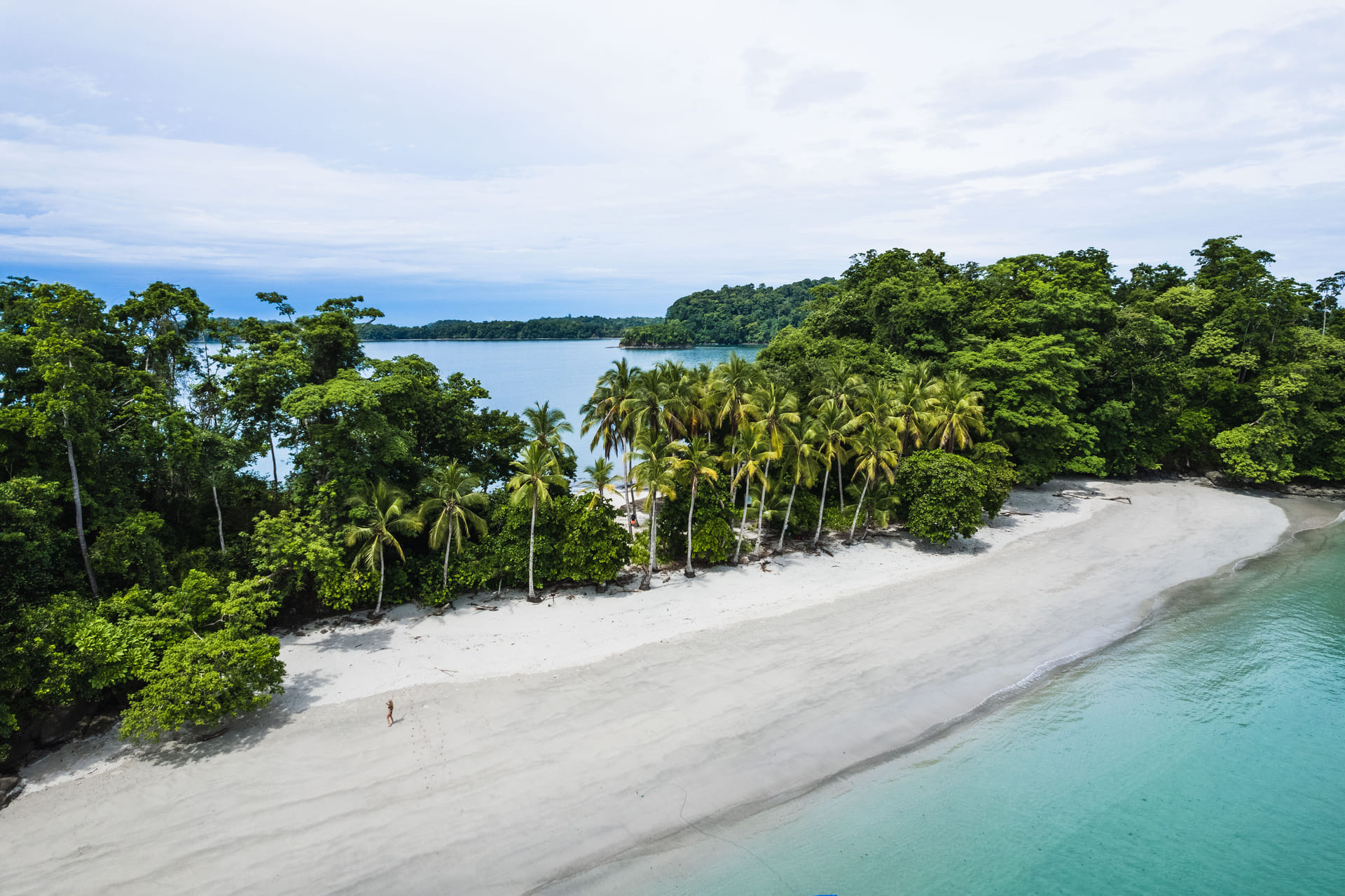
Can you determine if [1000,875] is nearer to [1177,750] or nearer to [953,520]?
[1177,750]

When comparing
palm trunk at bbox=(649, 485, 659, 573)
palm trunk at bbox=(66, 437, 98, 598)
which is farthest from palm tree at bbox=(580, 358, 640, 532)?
palm trunk at bbox=(66, 437, 98, 598)

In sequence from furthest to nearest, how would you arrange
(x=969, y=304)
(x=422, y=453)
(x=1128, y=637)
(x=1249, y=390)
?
1. (x=969, y=304)
2. (x=1249, y=390)
3. (x=422, y=453)
4. (x=1128, y=637)

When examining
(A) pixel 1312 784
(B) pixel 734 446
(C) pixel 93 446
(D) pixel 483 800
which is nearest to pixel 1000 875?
(A) pixel 1312 784

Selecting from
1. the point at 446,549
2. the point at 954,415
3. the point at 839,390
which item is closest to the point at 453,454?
the point at 446,549

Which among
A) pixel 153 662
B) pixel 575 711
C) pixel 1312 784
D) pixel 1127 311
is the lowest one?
pixel 1312 784

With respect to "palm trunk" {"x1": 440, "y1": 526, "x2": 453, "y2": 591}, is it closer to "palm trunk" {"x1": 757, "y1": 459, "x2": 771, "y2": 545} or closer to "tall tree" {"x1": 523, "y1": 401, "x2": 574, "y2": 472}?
"tall tree" {"x1": 523, "y1": 401, "x2": 574, "y2": 472}

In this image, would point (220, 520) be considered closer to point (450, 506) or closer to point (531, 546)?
point (450, 506)
